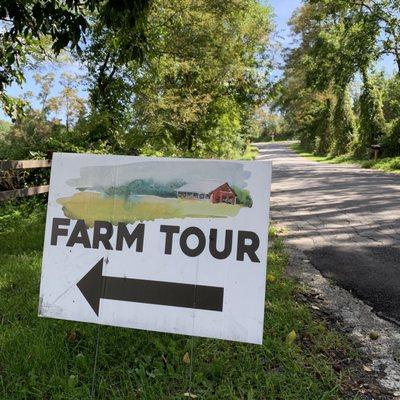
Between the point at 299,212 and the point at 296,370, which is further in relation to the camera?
the point at 299,212

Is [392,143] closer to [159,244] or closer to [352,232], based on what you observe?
[352,232]

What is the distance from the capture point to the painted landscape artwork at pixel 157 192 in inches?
97.2

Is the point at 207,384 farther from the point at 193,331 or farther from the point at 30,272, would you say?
the point at 30,272

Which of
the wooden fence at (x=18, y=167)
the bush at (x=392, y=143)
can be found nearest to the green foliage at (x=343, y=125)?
the bush at (x=392, y=143)

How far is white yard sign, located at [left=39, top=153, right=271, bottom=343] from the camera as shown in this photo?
8.04 ft

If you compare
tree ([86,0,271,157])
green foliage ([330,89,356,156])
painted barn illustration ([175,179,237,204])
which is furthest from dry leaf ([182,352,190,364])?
green foliage ([330,89,356,156])

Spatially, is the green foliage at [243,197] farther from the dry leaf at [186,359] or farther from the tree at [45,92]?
the tree at [45,92]

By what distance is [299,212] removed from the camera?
371 inches

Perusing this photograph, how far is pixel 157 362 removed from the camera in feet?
9.91

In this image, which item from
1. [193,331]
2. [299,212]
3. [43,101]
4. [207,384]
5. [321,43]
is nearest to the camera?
[193,331]

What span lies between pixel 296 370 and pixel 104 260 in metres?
1.40

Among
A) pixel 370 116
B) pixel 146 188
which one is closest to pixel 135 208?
pixel 146 188

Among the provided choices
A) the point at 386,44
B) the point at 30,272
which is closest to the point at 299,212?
the point at 30,272

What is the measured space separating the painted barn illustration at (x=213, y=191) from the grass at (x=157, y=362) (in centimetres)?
111
